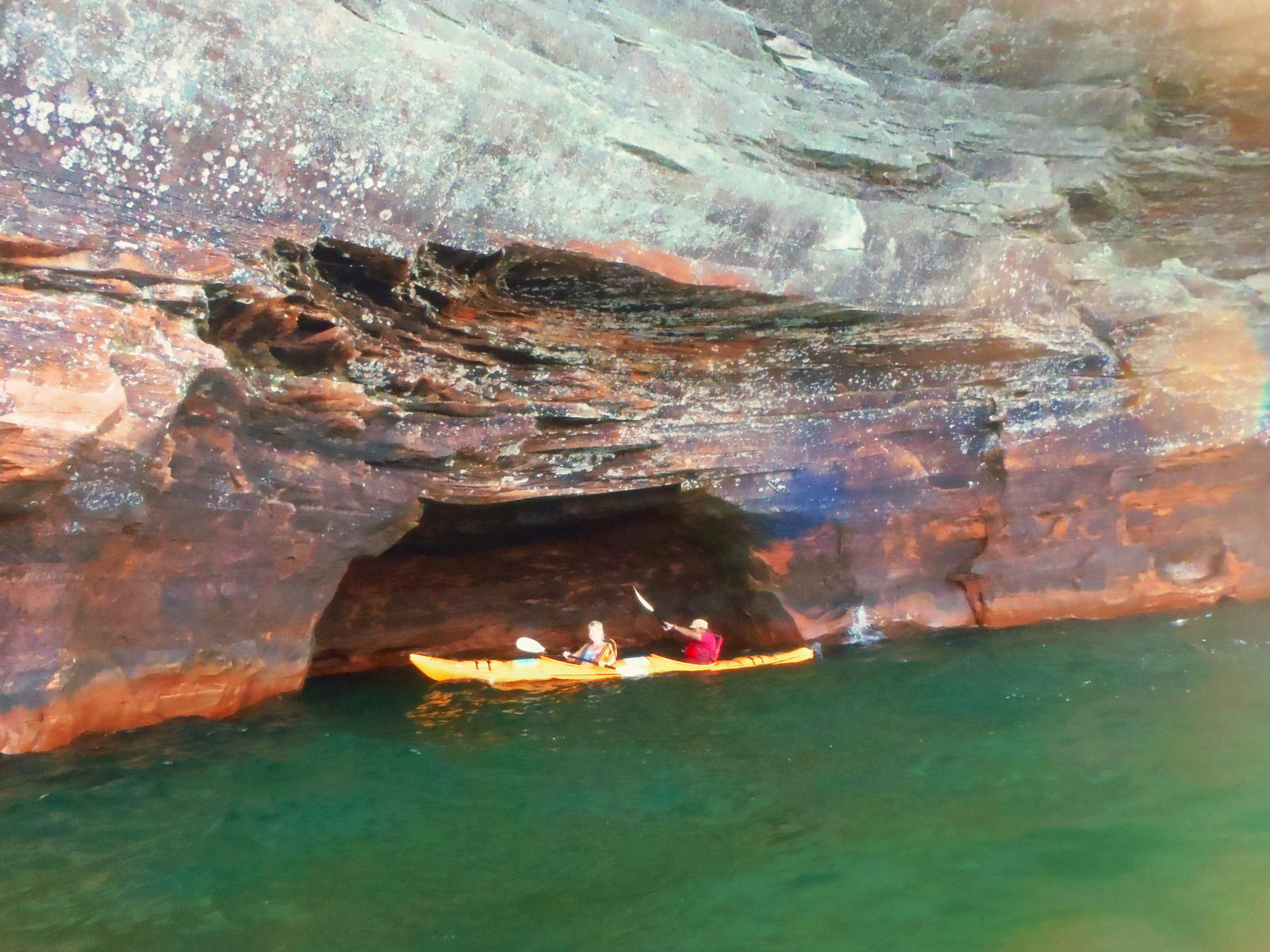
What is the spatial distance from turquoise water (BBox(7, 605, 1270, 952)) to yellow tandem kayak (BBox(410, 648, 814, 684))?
1.34m

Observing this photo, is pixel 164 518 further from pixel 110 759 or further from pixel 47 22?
pixel 47 22

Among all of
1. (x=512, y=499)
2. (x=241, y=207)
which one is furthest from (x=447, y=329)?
(x=512, y=499)

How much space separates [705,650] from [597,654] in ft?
4.70

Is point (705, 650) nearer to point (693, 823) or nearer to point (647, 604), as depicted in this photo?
point (647, 604)

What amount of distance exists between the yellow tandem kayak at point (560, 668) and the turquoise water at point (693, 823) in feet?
4.38

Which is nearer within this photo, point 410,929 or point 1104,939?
point 1104,939

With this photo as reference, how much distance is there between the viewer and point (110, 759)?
830 cm

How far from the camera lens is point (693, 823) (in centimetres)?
680

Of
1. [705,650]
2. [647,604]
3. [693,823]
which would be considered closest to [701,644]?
[705,650]

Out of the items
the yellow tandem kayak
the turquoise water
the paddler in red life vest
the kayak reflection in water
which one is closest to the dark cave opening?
the paddler in red life vest

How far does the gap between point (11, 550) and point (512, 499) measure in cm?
491

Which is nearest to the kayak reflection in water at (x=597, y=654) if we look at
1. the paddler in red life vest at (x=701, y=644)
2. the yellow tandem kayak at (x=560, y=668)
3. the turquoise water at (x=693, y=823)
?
the yellow tandem kayak at (x=560, y=668)

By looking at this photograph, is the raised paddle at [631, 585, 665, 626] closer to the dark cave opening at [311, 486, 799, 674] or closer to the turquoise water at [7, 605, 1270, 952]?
the dark cave opening at [311, 486, 799, 674]

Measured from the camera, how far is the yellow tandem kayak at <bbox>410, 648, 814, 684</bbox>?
11836mm
